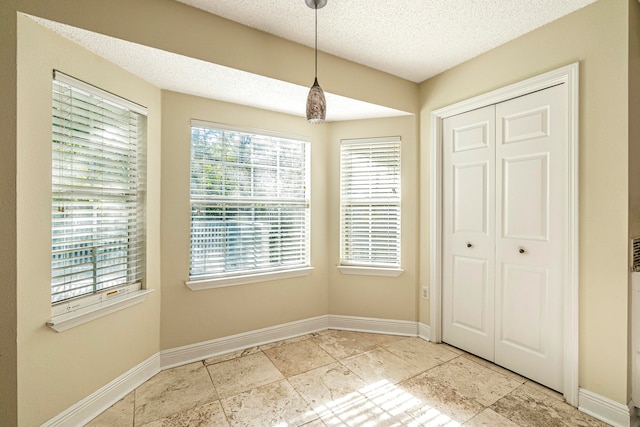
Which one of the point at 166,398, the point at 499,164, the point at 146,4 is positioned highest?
the point at 146,4

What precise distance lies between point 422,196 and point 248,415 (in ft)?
7.58

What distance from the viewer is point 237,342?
2.59 meters

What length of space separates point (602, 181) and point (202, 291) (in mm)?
2935

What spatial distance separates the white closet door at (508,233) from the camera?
1.97m

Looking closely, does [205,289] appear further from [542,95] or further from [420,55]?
[542,95]

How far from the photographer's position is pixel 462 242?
2.57 meters

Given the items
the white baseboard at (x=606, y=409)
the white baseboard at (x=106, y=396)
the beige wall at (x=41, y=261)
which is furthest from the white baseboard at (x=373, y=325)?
the beige wall at (x=41, y=261)

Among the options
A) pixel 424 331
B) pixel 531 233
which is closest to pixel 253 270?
pixel 424 331

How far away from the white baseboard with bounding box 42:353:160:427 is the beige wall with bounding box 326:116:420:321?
1724 millimetres

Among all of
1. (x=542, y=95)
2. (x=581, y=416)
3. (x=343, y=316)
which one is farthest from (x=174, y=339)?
(x=542, y=95)

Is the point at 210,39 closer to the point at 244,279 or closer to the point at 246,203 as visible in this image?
the point at 246,203

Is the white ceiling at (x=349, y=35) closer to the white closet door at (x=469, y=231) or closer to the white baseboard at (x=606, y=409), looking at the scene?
the white closet door at (x=469, y=231)

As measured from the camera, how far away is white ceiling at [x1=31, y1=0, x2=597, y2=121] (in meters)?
1.77

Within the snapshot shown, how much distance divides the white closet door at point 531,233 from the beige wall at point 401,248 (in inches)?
30.2
